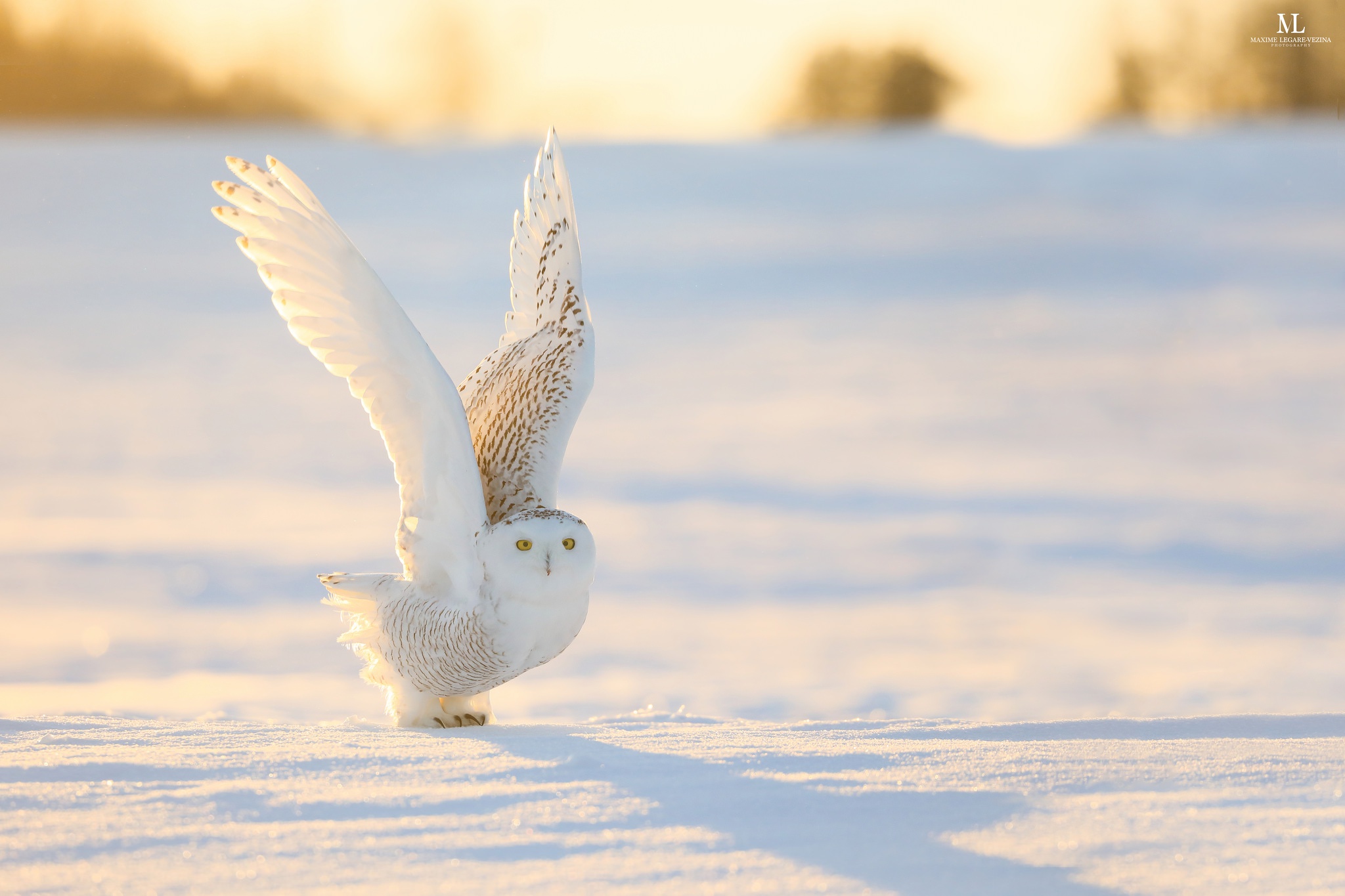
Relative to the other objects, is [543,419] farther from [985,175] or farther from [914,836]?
[985,175]

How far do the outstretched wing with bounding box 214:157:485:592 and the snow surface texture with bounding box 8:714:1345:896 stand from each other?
46 cm

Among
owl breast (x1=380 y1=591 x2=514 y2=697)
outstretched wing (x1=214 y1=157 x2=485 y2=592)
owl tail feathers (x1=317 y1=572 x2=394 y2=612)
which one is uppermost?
outstretched wing (x1=214 y1=157 x2=485 y2=592)

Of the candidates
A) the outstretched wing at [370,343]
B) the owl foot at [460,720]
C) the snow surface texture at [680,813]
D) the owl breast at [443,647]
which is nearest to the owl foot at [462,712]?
the owl foot at [460,720]

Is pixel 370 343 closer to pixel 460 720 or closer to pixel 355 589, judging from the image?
pixel 355 589

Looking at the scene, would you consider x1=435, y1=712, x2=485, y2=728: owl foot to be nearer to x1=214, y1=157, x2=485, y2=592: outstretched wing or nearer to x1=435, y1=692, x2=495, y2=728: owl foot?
x1=435, y1=692, x2=495, y2=728: owl foot

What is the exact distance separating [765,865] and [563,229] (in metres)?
1.72

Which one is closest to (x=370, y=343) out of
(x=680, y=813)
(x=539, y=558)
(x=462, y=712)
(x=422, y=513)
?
(x=422, y=513)

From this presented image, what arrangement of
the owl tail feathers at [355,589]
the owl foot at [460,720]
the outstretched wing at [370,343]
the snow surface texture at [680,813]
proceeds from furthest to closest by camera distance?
1. the owl foot at [460,720]
2. the owl tail feathers at [355,589]
3. the outstretched wing at [370,343]
4. the snow surface texture at [680,813]

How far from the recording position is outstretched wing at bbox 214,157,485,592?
7.92 feet

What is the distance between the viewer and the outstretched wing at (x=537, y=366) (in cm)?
280

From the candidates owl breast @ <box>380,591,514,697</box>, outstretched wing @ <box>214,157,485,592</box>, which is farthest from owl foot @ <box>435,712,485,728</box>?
outstretched wing @ <box>214,157,485,592</box>

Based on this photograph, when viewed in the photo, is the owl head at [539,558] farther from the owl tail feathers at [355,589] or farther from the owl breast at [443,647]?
the owl tail feathers at [355,589]

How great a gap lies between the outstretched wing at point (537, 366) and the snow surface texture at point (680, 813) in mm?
599

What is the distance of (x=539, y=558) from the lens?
243 centimetres
